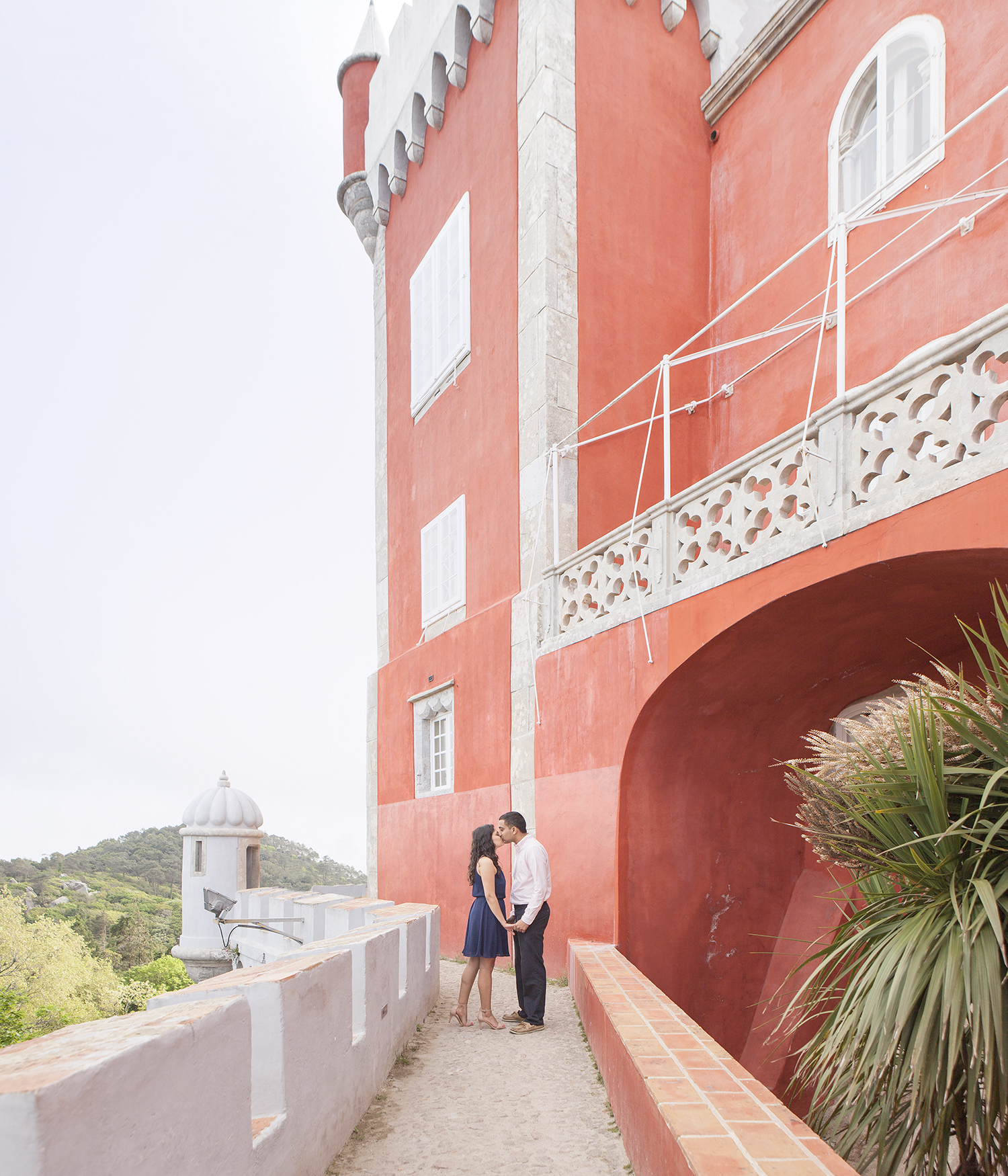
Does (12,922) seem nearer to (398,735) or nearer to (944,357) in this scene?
(398,735)

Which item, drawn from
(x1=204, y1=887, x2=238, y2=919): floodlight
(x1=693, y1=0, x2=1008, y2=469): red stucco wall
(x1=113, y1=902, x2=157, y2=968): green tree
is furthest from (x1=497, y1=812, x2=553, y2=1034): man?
(x1=113, y1=902, x2=157, y2=968): green tree

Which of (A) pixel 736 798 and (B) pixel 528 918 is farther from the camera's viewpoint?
(A) pixel 736 798

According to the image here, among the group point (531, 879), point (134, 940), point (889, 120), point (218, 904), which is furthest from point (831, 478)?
point (134, 940)

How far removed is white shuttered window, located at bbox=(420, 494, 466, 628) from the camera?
39.0 ft

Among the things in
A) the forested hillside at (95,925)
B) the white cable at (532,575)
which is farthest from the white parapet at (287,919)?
the forested hillside at (95,925)

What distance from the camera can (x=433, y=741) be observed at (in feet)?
41.6

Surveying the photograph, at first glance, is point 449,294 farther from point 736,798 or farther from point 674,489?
point 736,798

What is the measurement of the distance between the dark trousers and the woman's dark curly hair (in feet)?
1.19

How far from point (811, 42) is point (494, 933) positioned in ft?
31.5

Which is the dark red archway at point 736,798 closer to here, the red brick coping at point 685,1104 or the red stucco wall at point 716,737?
the red stucco wall at point 716,737

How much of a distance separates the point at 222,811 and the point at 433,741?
688cm

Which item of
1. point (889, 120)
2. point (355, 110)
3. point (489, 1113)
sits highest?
point (355, 110)

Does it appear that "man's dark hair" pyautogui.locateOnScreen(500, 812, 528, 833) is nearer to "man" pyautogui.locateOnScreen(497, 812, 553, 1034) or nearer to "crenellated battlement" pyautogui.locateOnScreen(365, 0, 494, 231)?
"man" pyautogui.locateOnScreen(497, 812, 553, 1034)

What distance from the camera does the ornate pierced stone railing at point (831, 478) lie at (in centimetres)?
500
